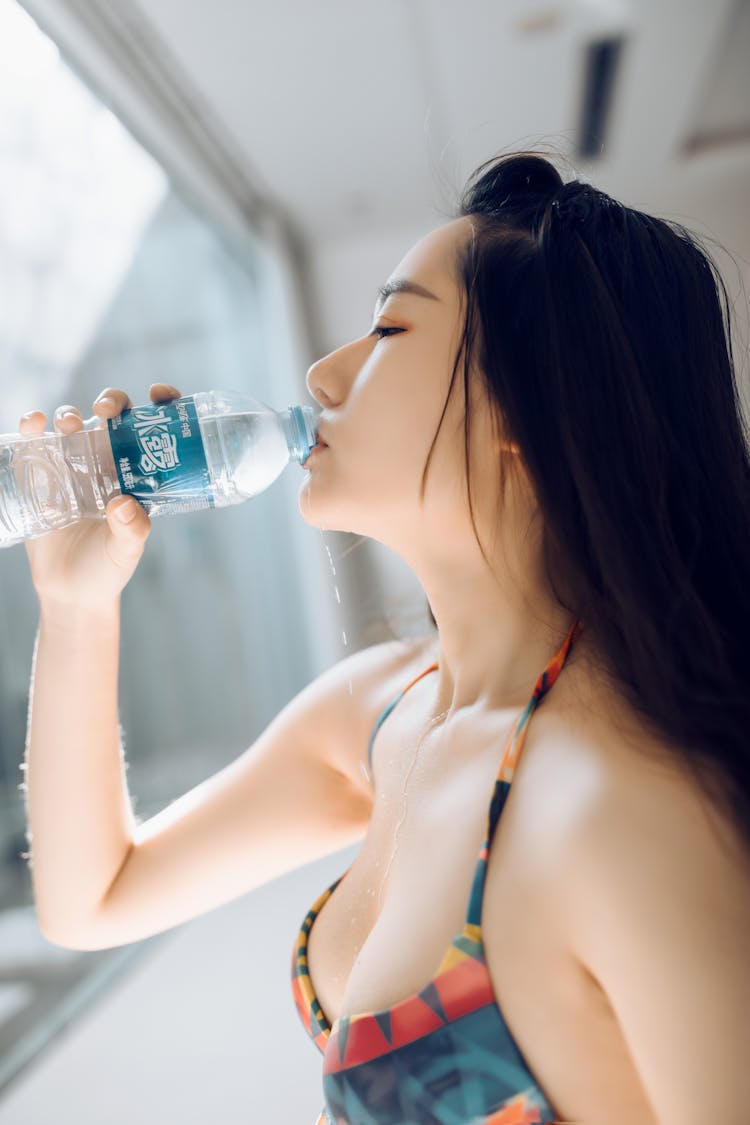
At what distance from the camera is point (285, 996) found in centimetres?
→ 160

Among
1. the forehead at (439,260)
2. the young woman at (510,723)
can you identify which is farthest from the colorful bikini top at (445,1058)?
the forehead at (439,260)

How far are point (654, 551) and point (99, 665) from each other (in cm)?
54

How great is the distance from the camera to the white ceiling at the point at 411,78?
2467mm

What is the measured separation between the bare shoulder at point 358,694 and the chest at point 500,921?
0.16 metres

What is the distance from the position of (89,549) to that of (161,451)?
0.12m

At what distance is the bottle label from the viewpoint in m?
0.86

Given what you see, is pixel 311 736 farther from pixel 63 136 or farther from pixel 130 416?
pixel 63 136

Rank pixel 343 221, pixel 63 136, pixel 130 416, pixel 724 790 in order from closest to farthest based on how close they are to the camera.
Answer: pixel 724 790 → pixel 130 416 → pixel 63 136 → pixel 343 221

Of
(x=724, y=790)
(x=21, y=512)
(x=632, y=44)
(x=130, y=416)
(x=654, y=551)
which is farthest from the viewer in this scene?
(x=632, y=44)

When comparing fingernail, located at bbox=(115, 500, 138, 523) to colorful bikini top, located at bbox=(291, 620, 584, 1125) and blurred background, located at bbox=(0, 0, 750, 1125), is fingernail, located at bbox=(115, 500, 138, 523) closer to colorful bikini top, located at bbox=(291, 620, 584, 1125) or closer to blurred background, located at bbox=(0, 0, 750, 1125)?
blurred background, located at bbox=(0, 0, 750, 1125)

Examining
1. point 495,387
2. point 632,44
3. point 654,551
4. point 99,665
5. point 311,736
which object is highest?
→ point 632,44

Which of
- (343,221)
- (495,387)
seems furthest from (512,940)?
(343,221)

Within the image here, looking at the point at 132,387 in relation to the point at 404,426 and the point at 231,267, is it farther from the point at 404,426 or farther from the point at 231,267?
the point at 404,426

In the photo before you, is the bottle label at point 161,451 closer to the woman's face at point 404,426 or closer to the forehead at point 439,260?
the woman's face at point 404,426
